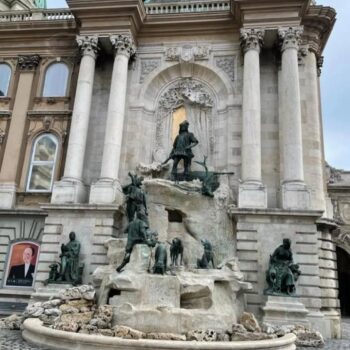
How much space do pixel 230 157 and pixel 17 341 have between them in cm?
1156

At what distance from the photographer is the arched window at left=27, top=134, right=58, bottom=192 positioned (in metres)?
19.8

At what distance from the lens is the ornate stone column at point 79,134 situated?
17250 millimetres

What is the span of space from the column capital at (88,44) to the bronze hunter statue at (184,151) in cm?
599

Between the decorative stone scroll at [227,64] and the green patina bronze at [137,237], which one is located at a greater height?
the decorative stone scroll at [227,64]

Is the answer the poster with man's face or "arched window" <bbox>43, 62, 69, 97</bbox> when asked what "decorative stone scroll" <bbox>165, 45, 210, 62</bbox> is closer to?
"arched window" <bbox>43, 62, 69, 97</bbox>

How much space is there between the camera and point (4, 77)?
2202cm

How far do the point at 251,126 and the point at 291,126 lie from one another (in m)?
1.68

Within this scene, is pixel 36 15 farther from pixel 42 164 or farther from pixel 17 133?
pixel 42 164

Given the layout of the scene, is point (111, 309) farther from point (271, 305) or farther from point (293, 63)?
point (293, 63)

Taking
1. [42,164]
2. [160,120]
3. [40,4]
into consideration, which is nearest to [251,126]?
[160,120]

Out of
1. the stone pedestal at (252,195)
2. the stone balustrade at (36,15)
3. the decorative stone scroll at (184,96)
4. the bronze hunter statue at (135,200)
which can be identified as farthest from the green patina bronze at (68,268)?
the stone balustrade at (36,15)

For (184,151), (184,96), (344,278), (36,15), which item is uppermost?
(36,15)

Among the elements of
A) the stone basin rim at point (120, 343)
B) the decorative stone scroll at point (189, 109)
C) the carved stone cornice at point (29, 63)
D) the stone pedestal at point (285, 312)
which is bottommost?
the stone basin rim at point (120, 343)

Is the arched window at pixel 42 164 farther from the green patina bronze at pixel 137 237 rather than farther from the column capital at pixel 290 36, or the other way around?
the column capital at pixel 290 36
